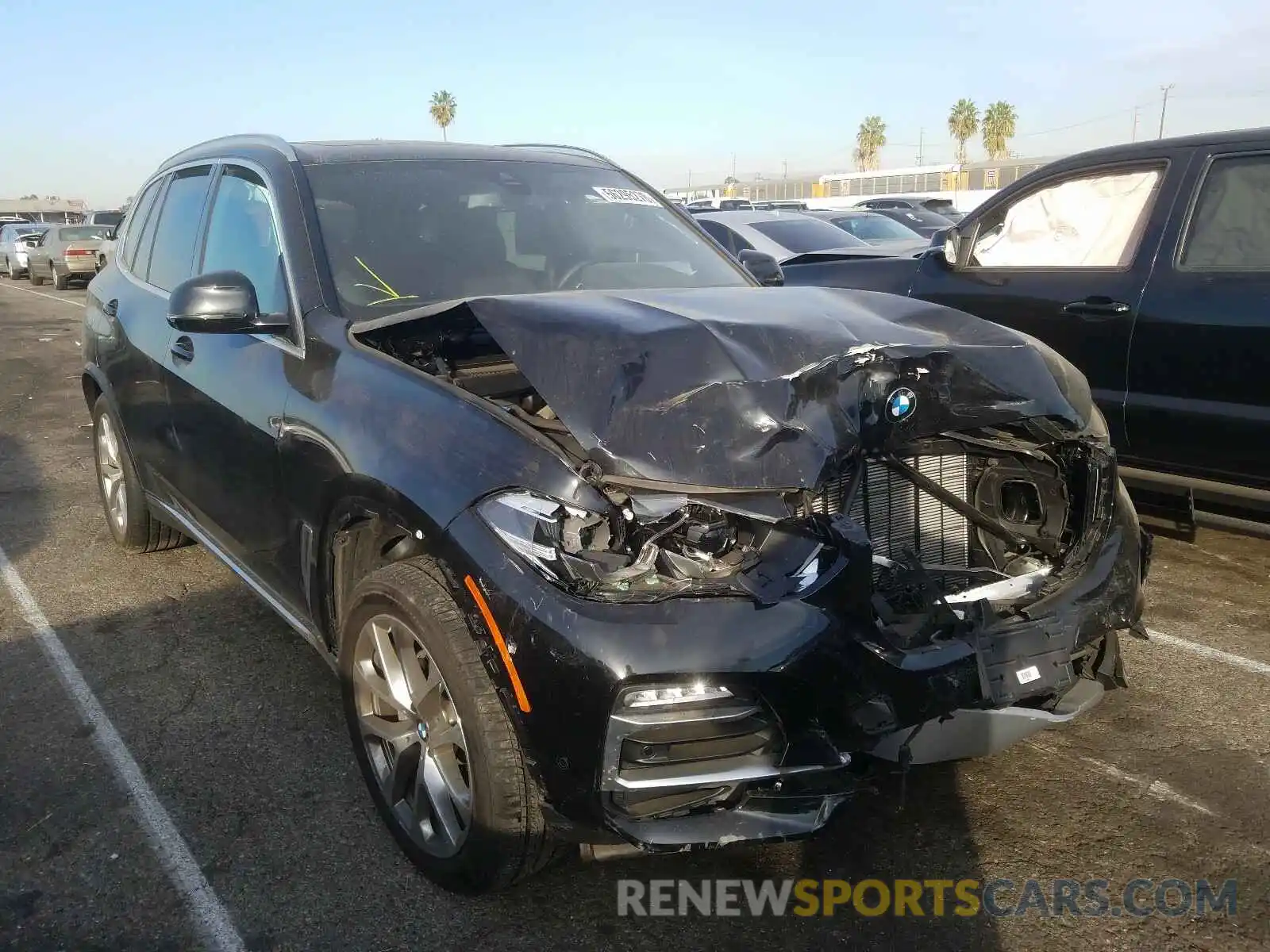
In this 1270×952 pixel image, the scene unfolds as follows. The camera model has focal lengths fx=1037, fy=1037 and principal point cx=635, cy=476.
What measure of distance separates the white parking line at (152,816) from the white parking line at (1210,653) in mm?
3308

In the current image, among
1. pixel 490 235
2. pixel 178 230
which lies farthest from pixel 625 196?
pixel 178 230

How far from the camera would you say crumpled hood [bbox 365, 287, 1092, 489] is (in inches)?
96.3

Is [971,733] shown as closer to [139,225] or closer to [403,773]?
[403,773]

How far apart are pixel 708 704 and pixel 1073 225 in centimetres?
416

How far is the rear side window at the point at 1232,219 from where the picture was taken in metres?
4.44

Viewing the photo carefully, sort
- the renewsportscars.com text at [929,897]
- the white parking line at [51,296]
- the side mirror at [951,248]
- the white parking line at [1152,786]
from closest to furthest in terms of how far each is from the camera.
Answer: the renewsportscars.com text at [929,897] < the white parking line at [1152,786] < the side mirror at [951,248] < the white parking line at [51,296]

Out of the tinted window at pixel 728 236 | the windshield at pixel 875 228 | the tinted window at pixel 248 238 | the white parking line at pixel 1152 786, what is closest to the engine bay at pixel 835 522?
the tinted window at pixel 248 238

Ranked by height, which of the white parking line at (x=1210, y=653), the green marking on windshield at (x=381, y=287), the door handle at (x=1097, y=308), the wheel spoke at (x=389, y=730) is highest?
the green marking on windshield at (x=381, y=287)

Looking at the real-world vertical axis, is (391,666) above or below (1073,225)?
below

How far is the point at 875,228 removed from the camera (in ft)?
50.0

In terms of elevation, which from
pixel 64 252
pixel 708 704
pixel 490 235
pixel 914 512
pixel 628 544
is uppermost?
pixel 490 235

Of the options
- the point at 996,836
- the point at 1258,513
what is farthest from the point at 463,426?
the point at 1258,513

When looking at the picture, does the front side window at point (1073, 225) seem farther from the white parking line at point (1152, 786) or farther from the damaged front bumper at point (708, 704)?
the damaged front bumper at point (708, 704)

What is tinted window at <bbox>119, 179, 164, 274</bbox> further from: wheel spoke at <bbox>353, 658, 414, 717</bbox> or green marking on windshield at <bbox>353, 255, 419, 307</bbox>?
wheel spoke at <bbox>353, 658, 414, 717</bbox>
